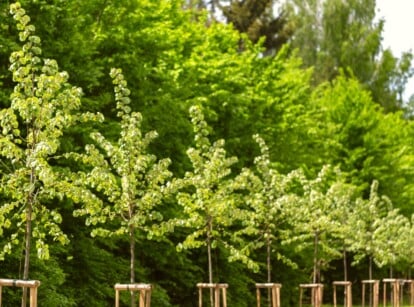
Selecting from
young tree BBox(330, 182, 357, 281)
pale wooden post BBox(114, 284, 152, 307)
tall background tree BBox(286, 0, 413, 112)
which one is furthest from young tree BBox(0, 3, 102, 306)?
tall background tree BBox(286, 0, 413, 112)

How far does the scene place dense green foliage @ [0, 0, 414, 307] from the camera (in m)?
15.7

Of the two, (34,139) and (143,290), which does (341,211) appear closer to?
(143,290)

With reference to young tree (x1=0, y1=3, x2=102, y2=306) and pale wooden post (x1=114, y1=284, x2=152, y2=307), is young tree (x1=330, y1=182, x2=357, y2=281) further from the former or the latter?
young tree (x1=0, y1=3, x2=102, y2=306)

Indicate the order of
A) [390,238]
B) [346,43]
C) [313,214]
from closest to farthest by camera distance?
[313,214] < [390,238] < [346,43]

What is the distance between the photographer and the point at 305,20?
207ft

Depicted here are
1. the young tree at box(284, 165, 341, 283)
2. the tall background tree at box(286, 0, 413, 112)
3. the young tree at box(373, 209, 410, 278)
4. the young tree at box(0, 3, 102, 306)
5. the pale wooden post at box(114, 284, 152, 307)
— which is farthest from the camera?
the tall background tree at box(286, 0, 413, 112)

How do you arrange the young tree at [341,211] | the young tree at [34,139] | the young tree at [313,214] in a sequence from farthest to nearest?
the young tree at [341,211]
the young tree at [313,214]
the young tree at [34,139]

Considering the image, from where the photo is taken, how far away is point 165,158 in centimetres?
2394

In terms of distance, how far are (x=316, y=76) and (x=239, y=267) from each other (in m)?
33.2

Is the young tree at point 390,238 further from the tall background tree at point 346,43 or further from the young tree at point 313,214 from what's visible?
the tall background tree at point 346,43

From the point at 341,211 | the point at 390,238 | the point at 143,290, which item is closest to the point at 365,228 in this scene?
the point at 390,238

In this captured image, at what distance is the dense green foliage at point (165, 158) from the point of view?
15719 millimetres

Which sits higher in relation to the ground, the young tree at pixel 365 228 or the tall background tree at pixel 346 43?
the tall background tree at pixel 346 43

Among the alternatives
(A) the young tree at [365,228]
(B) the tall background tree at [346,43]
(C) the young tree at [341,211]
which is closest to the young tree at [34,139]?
(C) the young tree at [341,211]
